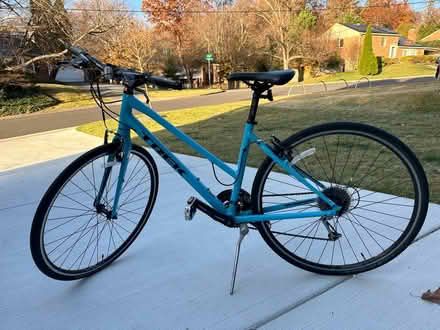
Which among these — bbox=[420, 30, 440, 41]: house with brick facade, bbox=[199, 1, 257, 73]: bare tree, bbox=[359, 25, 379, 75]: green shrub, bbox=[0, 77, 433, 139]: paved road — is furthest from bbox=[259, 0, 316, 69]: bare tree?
bbox=[420, 30, 440, 41]: house with brick facade

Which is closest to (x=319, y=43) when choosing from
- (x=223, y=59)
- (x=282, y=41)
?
(x=282, y=41)

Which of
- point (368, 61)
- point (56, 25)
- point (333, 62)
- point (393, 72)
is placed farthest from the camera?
point (333, 62)

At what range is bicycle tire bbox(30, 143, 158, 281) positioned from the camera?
1.58 m

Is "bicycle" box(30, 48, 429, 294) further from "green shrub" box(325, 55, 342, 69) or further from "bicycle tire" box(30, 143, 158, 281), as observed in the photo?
"green shrub" box(325, 55, 342, 69)

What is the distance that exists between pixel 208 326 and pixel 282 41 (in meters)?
28.8

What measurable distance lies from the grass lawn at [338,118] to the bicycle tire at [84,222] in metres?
1.80

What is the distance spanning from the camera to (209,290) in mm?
1645

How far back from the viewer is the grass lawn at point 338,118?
4.11m

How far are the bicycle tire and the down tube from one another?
15 cm

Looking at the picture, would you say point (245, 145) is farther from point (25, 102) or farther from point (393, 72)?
point (393, 72)

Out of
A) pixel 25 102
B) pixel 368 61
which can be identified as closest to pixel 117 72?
pixel 25 102

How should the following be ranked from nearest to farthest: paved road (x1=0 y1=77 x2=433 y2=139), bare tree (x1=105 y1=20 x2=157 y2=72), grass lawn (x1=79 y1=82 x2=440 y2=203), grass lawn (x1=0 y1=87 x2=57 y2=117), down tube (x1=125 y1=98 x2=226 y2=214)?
down tube (x1=125 y1=98 x2=226 y2=214), grass lawn (x1=79 y1=82 x2=440 y2=203), paved road (x1=0 y1=77 x2=433 y2=139), grass lawn (x1=0 y1=87 x2=57 y2=117), bare tree (x1=105 y1=20 x2=157 y2=72)

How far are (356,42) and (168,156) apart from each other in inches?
1359

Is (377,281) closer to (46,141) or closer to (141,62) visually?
(46,141)
